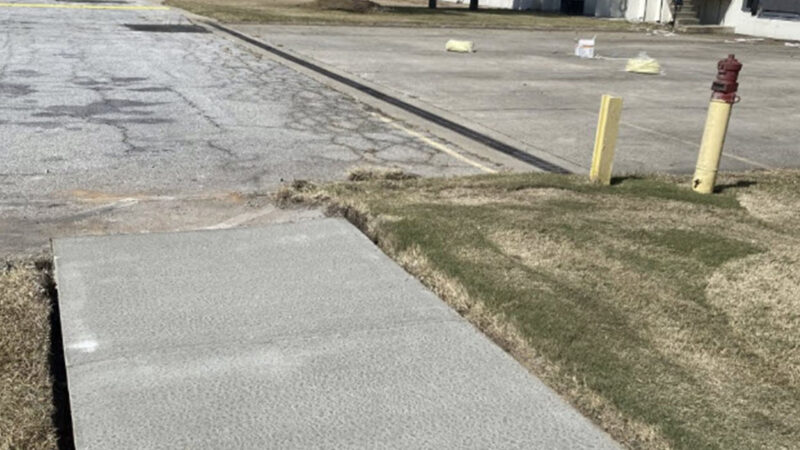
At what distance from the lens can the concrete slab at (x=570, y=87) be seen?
927 centimetres

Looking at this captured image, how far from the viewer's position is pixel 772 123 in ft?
36.8

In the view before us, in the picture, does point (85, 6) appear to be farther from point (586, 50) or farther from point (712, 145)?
point (712, 145)

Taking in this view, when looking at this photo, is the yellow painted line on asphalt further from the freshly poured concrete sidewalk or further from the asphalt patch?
the asphalt patch

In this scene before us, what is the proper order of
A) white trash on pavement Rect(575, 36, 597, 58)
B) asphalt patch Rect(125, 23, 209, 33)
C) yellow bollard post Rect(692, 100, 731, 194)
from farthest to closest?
asphalt patch Rect(125, 23, 209, 33) < white trash on pavement Rect(575, 36, 597, 58) < yellow bollard post Rect(692, 100, 731, 194)

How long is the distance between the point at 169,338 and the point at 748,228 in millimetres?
4256

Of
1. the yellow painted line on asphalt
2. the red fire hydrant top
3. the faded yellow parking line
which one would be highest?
the red fire hydrant top

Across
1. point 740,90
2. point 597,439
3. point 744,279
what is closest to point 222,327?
point 597,439

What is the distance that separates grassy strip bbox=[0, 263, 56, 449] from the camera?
307 centimetres

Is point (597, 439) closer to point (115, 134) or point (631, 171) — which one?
point (631, 171)

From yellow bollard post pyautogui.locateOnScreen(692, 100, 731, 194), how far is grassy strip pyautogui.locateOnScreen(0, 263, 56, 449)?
5.17m

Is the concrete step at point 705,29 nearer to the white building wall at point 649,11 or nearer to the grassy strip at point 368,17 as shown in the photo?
the grassy strip at point 368,17

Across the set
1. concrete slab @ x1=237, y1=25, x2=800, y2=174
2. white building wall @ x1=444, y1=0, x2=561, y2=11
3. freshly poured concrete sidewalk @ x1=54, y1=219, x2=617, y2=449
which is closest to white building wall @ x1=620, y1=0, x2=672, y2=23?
white building wall @ x1=444, y1=0, x2=561, y2=11

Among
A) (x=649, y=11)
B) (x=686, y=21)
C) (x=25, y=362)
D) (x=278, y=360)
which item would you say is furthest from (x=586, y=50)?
(x=25, y=362)

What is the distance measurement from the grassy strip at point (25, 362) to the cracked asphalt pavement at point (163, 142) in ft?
2.35
